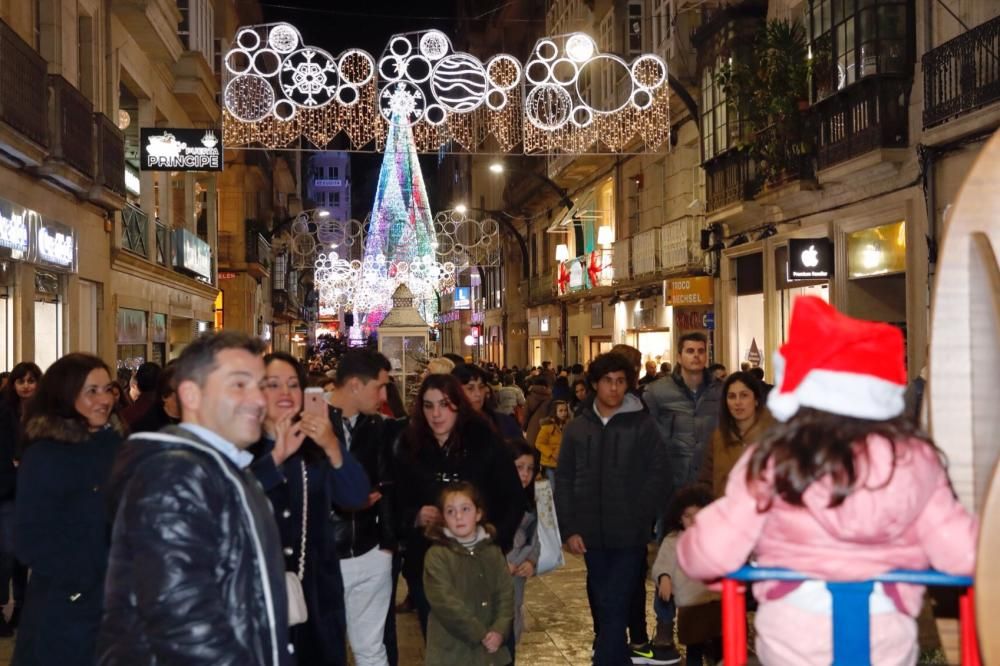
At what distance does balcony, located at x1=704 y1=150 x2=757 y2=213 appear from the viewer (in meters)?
19.2

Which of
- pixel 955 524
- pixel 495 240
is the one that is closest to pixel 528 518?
pixel 955 524

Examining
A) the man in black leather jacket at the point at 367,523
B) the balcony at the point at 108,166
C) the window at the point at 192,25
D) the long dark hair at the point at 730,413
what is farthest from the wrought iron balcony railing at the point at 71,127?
the long dark hair at the point at 730,413

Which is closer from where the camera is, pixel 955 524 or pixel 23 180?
pixel 955 524

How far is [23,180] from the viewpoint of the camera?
540 inches

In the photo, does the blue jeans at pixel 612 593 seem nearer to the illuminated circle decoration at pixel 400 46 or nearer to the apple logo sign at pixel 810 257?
the illuminated circle decoration at pixel 400 46

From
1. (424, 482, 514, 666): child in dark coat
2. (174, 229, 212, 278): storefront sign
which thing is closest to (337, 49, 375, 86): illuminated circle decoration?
(424, 482, 514, 666): child in dark coat

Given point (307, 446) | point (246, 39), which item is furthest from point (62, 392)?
point (246, 39)

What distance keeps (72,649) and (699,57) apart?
60.9ft

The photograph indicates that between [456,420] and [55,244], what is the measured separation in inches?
406

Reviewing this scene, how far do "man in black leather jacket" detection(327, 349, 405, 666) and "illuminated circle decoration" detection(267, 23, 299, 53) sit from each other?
8.75 m

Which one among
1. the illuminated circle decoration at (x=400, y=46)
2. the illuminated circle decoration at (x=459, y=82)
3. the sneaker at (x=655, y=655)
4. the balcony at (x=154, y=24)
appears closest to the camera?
the sneaker at (x=655, y=655)

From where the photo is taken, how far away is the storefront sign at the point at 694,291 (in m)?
22.7

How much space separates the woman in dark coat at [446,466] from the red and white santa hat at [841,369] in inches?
130

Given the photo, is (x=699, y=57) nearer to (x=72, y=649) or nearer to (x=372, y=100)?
(x=372, y=100)
